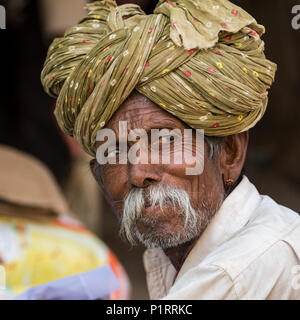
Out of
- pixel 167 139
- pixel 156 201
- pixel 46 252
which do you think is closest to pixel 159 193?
pixel 156 201

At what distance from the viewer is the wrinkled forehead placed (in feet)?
6.11

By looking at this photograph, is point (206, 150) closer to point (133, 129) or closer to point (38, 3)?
point (133, 129)

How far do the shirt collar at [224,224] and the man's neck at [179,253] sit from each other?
37 mm

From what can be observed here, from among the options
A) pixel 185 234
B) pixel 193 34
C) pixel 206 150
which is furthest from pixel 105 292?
pixel 193 34

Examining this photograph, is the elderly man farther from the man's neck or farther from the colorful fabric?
the colorful fabric

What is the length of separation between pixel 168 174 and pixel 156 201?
9 cm

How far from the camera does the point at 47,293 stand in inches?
86.4

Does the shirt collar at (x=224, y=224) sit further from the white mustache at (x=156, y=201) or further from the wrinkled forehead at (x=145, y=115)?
the wrinkled forehead at (x=145, y=115)

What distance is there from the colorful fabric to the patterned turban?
6.03ft

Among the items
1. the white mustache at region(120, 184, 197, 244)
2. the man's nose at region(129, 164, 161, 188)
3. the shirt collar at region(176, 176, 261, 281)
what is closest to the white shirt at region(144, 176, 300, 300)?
the shirt collar at region(176, 176, 261, 281)

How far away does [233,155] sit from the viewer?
2014 millimetres

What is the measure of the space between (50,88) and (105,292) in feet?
2.47

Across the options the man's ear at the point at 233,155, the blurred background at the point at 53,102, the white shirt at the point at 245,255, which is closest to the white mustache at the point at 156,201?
the white shirt at the point at 245,255

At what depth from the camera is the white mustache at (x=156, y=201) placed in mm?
Result: 1806
